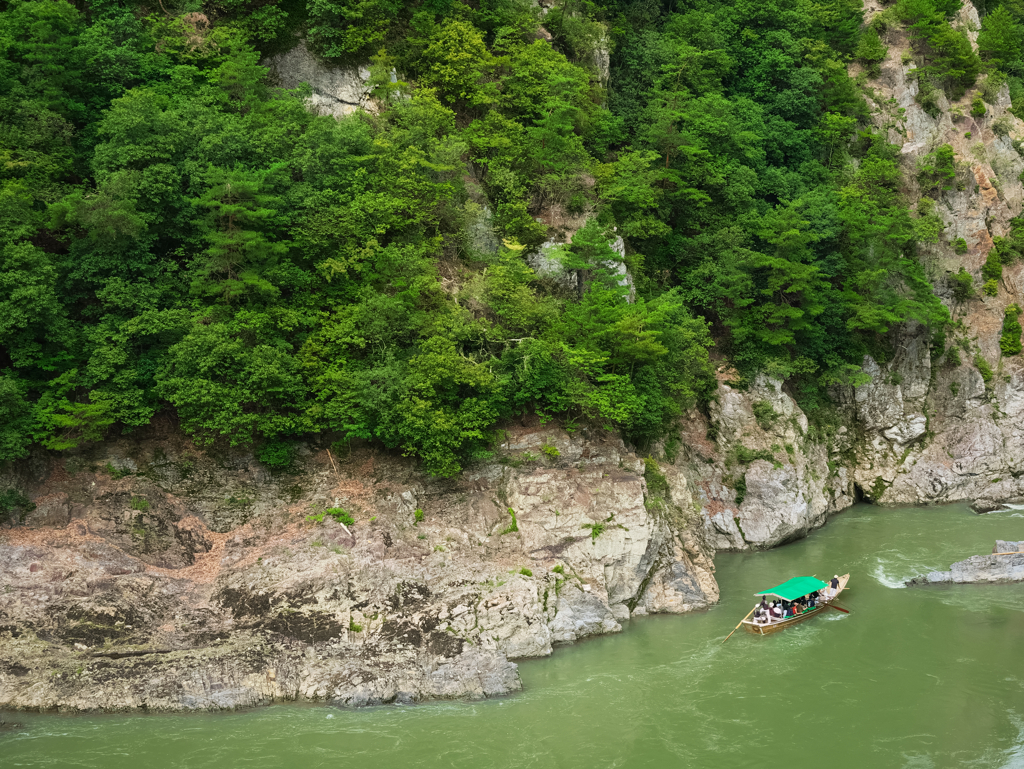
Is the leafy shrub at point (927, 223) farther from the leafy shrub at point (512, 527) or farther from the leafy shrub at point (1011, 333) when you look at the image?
the leafy shrub at point (512, 527)

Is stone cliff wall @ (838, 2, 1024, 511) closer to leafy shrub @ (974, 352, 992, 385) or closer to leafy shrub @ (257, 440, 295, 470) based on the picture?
leafy shrub @ (974, 352, 992, 385)

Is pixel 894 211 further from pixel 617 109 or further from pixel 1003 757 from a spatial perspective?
pixel 1003 757

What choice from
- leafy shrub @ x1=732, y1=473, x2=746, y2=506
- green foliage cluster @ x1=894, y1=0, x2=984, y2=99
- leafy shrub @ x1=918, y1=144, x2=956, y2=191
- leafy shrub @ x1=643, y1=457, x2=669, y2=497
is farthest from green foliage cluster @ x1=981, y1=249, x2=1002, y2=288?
leafy shrub @ x1=643, y1=457, x2=669, y2=497

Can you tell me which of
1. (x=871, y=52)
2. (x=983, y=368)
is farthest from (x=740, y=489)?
(x=871, y=52)

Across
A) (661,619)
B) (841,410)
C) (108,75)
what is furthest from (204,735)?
(841,410)

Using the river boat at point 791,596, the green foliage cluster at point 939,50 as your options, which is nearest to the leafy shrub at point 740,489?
the river boat at point 791,596

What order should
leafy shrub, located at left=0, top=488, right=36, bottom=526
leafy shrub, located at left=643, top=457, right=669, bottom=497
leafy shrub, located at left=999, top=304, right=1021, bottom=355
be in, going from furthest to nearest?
leafy shrub, located at left=999, top=304, right=1021, bottom=355
leafy shrub, located at left=643, top=457, right=669, bottom=497
leafy shrub, located at left=0, top=488, right=36, bottom=526

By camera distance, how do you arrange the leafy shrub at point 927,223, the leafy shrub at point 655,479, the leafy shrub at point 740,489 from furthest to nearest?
1. the leafy shrub at point 927,223
2. the leafy shrub at point 740,489
3. the leafy shrub at point 655,479
